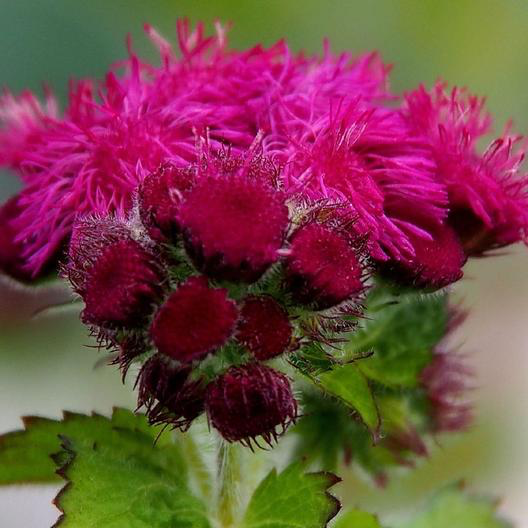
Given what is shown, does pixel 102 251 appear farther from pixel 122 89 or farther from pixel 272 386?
pixel 122 89

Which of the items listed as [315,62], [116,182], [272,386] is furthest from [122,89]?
[272,386]

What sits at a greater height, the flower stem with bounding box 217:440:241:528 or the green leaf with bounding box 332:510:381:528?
the flower stem with bounding box 217:440:241:528

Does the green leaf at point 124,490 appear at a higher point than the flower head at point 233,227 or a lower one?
lower

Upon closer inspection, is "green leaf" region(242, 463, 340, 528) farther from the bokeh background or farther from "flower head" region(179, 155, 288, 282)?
the bokeh background

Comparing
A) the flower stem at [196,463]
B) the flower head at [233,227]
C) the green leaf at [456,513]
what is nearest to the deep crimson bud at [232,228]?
the flower head at [233,227]

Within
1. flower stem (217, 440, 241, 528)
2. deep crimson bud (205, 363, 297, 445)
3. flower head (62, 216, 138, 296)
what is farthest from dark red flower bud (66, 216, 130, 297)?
flower stem (217, 440, 241, 528)

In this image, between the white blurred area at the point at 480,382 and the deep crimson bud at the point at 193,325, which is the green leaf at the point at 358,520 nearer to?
the deep crimson bud at the point at 193,325
